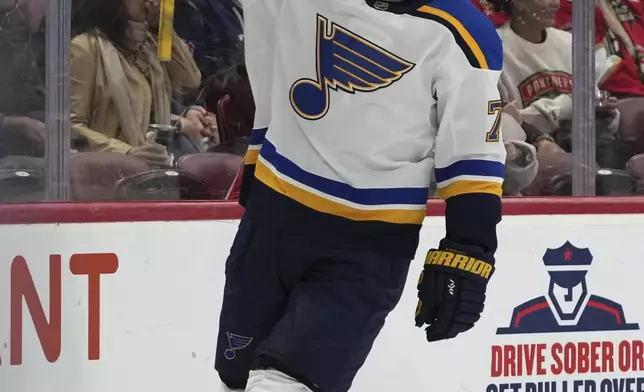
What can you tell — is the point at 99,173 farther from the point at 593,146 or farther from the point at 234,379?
the point at 593,146

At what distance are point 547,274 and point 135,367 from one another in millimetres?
983

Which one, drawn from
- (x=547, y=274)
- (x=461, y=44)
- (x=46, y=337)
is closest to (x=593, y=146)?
(x=547, y=274)

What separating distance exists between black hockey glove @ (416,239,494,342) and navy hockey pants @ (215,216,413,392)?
0.27ft

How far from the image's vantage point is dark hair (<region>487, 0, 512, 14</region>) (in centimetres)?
231

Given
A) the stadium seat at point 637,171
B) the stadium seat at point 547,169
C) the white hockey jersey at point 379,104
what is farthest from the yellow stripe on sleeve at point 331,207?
the stadium seat at point 637,171

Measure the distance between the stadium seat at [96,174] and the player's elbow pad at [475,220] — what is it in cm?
77

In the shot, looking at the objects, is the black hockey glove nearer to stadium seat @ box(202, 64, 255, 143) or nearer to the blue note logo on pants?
the blue note logo on pants

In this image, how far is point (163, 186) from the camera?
2316 mm

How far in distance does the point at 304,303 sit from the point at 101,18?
0.86 metres

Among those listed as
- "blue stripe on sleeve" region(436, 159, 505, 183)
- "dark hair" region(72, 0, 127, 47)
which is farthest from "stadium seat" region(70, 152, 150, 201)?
"blue stripe on sleeve" region(436, 159, 505, 183)

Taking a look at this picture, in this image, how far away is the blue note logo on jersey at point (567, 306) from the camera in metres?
2.56

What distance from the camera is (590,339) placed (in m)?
2.62

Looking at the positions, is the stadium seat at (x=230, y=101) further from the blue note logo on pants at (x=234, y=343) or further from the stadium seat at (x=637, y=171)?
the stadium seat at (x=637, y=171)

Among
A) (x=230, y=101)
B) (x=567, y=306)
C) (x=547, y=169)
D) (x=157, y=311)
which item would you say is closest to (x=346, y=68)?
(x=230, y=101)
